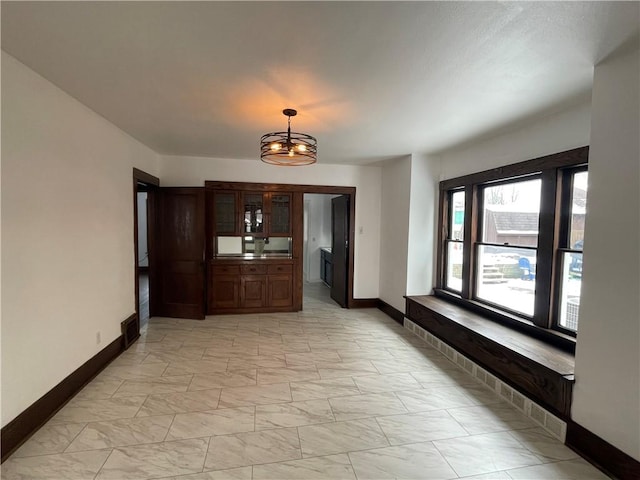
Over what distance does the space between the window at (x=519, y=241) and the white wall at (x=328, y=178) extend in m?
1.37

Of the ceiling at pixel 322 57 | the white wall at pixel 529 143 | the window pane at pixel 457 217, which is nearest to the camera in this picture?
the ceiling at pixel 322 57

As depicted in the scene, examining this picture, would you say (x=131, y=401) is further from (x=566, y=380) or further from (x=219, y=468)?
(x=566, y=380)

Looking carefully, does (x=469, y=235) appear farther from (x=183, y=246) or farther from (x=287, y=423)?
(x=183, y=246)

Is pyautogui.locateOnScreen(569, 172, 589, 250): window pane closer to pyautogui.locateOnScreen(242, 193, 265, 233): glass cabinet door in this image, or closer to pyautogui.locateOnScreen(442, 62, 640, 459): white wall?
pyautogui.locateOnScreen(442, 62, 640, 459): white wall

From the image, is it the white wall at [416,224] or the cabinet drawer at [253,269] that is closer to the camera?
the white wall at [416,224]

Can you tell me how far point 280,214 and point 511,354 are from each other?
381cm

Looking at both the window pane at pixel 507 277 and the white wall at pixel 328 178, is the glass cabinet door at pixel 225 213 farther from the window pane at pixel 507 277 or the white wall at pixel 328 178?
the window pane at pixel 507 277

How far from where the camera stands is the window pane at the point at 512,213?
10.4 feet

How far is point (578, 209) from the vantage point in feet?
8.97

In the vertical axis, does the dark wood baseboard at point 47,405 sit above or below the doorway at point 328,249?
below

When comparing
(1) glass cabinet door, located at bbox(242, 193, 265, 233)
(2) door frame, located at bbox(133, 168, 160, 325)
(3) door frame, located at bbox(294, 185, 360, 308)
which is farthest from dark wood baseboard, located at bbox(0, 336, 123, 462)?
(3) door frame, located at bbox(294, 185, 360, 308)

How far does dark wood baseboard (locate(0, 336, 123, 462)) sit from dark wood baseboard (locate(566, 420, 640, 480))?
3715 mm

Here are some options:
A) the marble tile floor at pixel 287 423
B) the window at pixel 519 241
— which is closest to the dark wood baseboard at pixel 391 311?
the window at pixel 519 241

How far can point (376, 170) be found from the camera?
5.62 m
